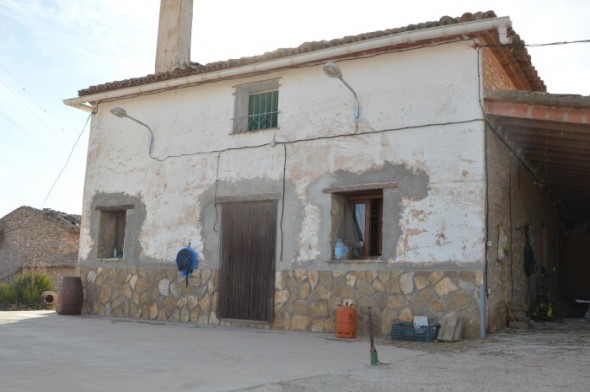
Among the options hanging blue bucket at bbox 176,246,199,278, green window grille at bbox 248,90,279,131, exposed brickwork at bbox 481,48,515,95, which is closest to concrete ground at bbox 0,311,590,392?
hanging blue bucket at bbox 176,246,199,278

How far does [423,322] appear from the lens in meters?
9.16

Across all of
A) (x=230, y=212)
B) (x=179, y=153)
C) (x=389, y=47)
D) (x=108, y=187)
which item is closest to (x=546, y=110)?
(x=389, y=47)

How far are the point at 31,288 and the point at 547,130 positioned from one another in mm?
14300

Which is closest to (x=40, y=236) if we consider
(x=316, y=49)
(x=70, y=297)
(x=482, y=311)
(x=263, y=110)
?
(x=70, y=297)

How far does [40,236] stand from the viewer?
27781 mm

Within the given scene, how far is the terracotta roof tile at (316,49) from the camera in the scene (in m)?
9.50

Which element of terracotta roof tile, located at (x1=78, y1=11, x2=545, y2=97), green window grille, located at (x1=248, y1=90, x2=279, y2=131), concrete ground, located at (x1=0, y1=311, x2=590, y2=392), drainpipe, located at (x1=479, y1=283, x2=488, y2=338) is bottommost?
concrete ground, located at (x1=0, y1=311, x2=590, y2=392)

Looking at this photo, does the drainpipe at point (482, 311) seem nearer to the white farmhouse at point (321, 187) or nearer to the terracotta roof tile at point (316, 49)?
the white farmhouse at point (321, 187)

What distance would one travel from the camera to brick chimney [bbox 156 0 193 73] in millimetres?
15117

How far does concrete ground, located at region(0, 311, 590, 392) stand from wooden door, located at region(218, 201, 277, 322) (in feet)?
4.04

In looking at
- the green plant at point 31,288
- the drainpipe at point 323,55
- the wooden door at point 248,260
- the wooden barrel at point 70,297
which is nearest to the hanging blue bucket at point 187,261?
the wooden door at point 248,260

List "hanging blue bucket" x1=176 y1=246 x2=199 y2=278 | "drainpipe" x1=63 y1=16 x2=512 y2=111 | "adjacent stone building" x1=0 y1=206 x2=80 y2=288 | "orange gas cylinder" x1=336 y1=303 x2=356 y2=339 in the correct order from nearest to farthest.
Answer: "drainpipe" x1=63 y1=16 x2=512 y2=111
"orange gas cylinder" x1=336 y1=303 x2=356 y2=339
"hanging blue bucket" x1=176 y1=246 x2=199 y2=278
"adjacent stone building" x1=0 y1=206 x2=80 y2=288

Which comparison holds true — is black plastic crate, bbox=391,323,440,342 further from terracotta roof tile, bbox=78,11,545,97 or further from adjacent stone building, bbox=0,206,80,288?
adjacent stone building, bbox=0,206,80,288

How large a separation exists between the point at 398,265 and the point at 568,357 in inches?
128
